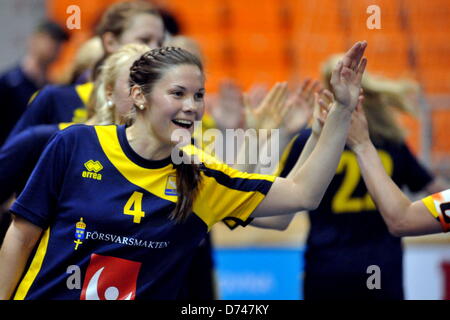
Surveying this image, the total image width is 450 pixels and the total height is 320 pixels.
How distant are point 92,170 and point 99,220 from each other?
18 centimetres

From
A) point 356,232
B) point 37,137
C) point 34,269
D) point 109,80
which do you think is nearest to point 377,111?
point 356,232

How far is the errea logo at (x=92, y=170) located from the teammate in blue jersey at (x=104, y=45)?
98 centimetres

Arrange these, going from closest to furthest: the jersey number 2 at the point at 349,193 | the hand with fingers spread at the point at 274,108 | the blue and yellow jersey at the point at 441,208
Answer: the blue and yellow jersey at the point at 441,208 < the hand with fingers spread at the point at 274,108 < the jersey number 2 at the point at 349,193

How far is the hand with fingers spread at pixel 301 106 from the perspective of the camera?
349cm

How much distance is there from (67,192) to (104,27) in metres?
1.69

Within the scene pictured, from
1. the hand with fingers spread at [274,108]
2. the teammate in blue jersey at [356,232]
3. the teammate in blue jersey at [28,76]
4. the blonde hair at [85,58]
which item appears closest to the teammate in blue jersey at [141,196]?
the hand with fingers spread at [274,108]

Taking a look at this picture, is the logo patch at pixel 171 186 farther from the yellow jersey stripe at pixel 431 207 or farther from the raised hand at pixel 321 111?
the yellow jersey stripe at pixel 431 207

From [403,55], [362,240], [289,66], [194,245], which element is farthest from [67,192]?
[289,66]

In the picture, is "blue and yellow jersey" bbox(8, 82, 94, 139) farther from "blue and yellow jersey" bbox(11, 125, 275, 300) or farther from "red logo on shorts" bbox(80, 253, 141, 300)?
"red logo on shorts" bbox(80, 253, 141, 300)

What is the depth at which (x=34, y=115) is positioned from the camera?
370cm

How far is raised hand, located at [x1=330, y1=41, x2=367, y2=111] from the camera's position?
2.68 metres

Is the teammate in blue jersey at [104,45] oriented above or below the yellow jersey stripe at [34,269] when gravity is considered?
above

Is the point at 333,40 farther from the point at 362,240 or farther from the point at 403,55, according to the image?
the point at 362,240

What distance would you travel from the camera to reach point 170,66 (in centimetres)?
269
